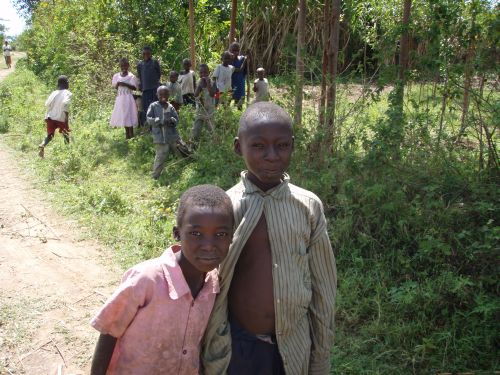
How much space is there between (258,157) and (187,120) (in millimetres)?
6109

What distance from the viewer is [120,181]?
666 cm

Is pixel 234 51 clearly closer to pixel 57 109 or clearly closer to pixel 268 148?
pixel 57 109

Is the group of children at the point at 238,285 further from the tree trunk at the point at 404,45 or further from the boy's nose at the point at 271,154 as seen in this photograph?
the tree trunk at the point at 404,45

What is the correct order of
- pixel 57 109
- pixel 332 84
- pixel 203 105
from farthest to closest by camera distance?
pixel 57 109
pixel 203 105
pixel 332 84

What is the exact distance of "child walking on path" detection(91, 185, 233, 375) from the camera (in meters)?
1.74

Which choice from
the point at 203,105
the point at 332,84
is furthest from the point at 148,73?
the point at 332,84

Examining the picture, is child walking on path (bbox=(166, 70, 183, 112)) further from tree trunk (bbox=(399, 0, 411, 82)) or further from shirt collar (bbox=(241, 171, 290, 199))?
shirt collar (bbox=(241, 171, 290, 199))

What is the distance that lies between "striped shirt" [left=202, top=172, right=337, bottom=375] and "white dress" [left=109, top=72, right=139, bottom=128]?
6923 mm

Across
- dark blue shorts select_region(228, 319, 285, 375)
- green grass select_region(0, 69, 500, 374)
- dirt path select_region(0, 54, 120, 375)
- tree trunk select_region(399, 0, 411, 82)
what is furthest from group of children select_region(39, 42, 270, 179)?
dark blue shorts select_region(228, 319, 285, 375)

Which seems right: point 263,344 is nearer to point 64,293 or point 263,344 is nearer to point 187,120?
point 64,293

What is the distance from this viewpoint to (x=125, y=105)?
851cm

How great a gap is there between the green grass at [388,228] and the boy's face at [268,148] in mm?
1634

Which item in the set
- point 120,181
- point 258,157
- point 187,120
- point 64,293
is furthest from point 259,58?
point 258,157

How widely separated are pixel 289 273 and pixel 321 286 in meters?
0.18
